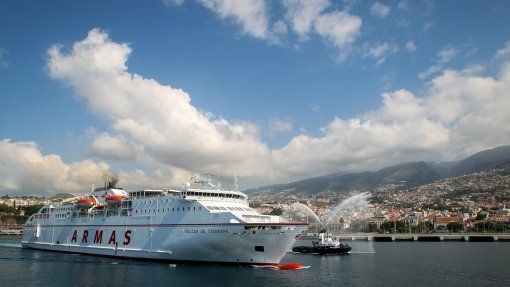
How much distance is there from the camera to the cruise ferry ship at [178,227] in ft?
125

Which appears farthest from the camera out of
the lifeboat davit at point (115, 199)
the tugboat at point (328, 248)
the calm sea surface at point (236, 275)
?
the tugboat at point (328, 248)

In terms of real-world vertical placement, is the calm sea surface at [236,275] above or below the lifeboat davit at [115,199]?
below

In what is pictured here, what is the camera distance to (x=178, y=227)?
4166 cm

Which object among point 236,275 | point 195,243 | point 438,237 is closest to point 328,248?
point 195,243

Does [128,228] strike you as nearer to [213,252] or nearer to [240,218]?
[213,252]

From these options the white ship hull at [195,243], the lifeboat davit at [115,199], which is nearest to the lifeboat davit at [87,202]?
the white ship hull at [195,243]

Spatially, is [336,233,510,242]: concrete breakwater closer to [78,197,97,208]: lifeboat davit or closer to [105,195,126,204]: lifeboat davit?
[78,197,97,208]: lifeboat davit

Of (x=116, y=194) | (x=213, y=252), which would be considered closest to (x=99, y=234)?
(x=116, y=194)

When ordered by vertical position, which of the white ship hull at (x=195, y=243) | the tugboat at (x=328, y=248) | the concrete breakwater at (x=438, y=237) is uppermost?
the white ship hull at (x=195, y=243)

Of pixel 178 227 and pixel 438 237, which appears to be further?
pixel 438 237

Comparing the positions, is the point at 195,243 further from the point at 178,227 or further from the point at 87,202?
the point at 87,202

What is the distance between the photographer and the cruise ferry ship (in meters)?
38.0

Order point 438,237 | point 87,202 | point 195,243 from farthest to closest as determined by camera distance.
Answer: point 438,237 → point 87,202 → point 195,243

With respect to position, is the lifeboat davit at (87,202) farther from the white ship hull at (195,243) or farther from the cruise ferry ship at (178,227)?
the white ship hull at (195,243)
